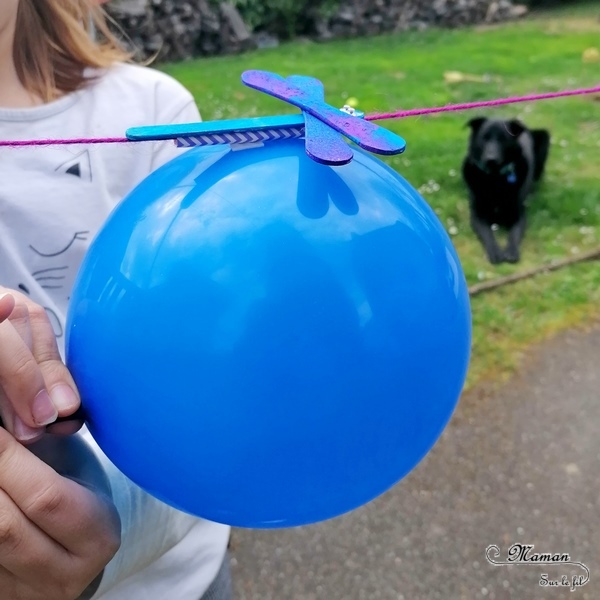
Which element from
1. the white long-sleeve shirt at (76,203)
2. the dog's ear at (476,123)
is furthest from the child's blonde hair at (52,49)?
the dog's ear at (476,123)

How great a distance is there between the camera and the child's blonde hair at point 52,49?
0.99 meters

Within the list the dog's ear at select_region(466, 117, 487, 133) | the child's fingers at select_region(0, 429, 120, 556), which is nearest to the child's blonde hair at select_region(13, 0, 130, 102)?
the child's fingers at select_region(0, 429, 120, 556)

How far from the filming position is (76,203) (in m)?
0.92

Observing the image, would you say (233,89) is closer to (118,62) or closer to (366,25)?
(366,25)

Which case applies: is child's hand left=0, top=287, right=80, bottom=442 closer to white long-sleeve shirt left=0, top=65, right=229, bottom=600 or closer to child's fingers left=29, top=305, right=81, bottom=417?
child's fingers left=29, top=305, right=81, bottom=417

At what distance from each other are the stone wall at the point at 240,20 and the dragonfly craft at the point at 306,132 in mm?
5578

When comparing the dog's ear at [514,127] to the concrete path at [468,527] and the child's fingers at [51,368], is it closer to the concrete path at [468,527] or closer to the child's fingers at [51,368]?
the concrete path at [468,527]

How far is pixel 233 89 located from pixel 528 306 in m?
3.47

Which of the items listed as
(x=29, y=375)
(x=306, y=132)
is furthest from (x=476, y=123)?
(x=29, y=375)

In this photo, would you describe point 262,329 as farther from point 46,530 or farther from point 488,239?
point 488,239

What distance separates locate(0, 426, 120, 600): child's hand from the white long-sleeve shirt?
19 cm

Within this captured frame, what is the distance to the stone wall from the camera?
23.3 ft

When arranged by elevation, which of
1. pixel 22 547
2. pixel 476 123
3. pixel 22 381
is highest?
pixel 22 381

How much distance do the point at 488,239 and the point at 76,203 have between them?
8.75 feet
